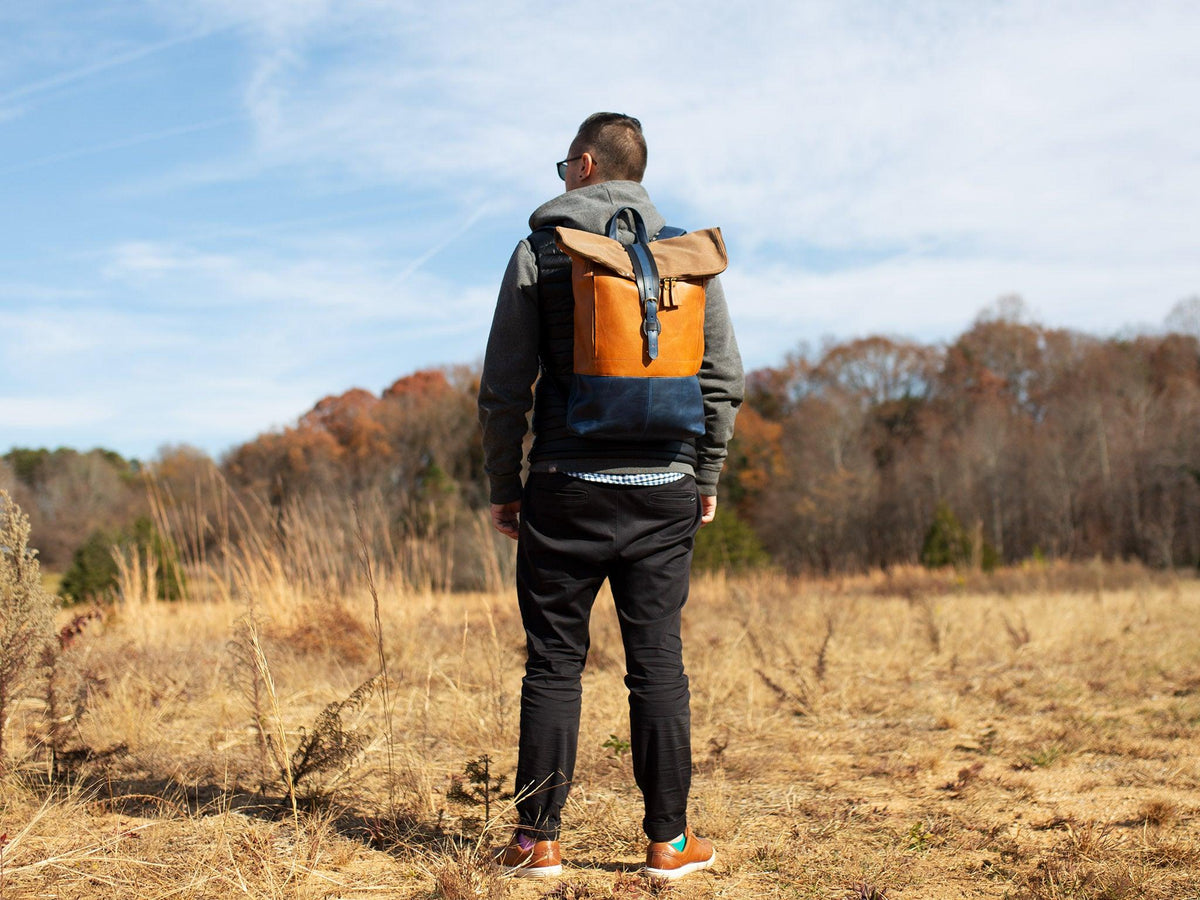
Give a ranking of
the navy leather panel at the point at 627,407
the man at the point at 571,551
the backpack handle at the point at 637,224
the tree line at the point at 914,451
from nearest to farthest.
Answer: the navy leather panel at the point at 627,407 → the man at the point at 571,551 → the backpack handle at the point at 637,224 → the tree line at the point at 914,451

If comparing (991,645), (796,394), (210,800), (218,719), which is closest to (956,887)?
(210,800)

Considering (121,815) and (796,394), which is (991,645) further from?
(796,394)

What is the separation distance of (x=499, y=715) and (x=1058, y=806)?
1.93 metres

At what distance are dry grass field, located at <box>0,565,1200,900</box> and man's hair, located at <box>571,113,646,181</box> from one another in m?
1.50

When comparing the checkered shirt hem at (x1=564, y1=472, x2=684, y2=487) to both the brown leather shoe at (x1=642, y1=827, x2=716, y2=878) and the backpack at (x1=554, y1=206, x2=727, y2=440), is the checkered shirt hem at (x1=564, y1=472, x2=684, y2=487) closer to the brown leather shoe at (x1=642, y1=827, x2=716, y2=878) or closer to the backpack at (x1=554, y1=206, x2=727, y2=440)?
the backpack at (x1=554, y1=206, x2=727, y2=440)

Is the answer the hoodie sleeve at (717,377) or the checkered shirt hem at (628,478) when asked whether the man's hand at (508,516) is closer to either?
the checkered shirt hem at (628,478)

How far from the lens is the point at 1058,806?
2.68 meters

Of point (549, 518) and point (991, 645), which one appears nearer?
point (549, 518)

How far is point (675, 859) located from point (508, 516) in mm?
931

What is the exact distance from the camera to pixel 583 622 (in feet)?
7.29

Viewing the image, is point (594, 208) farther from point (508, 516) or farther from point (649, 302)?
point (508, 516)

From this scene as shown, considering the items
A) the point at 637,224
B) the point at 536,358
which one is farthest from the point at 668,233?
the point at 536,358

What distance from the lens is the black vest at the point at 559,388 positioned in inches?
83.7

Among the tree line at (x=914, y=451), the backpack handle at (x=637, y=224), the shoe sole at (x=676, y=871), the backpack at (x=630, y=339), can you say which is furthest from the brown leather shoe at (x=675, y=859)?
the tree line at (x=914, y=451)
